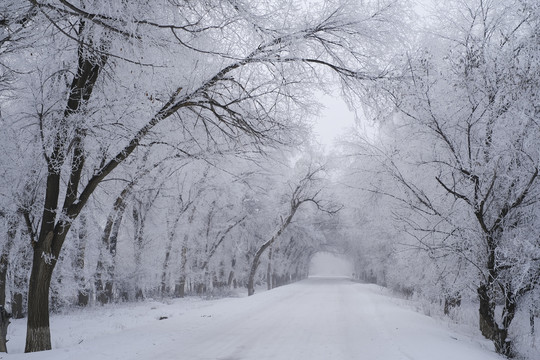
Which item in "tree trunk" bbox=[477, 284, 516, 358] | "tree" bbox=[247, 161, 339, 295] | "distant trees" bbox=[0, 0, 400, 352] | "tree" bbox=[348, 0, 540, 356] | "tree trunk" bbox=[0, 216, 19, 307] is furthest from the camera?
"tree" bbox=[247, 161, 339, 295]

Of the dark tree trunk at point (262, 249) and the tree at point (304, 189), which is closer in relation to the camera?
the dark tree trunk at point (262, 249)

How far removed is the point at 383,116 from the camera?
7934 mm

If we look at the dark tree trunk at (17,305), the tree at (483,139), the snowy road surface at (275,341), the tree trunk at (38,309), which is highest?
the tree at (483,139)

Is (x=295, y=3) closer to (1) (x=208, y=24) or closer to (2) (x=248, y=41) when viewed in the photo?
(2) (x=248, y=41)

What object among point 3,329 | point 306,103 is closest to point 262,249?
point 3,329

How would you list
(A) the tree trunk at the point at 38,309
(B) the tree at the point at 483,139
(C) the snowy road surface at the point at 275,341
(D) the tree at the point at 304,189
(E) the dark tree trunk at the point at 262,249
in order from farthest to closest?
(D) the tree at the point at 304,189 < (E) the dark tree trunk at the point at 262,249 < (B) the tree at the point at 483,139 < (A) the tree trunk at the point at 38,309 < (C) the snowy road surface at the point at 275,341

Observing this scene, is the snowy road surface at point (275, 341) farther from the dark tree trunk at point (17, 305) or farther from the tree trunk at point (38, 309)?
the dark tree trunk at point (17, 305)

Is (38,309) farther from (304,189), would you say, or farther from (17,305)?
(304,189)

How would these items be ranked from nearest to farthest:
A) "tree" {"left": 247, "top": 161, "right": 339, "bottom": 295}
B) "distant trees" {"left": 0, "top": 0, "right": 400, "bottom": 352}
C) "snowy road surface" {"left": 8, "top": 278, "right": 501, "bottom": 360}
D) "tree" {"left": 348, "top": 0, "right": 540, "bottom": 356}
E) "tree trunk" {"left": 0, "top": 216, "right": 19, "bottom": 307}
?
"distant trees" {"left": 0, "top": 0, "right": 400, "bottom": 352} → "snowy road surface" {"left": 8, "top": 278, "right": 501, "bottom": 360} → "tree" {"left": 348, "top": 0, "right": 540, "bottom": 356} → "tree trunk" {"left": 0, "top": 216, "right": 19, "bottom": 307} → "tree" {"left": 247, "top": 161, "right": 339, "bottom": 295}

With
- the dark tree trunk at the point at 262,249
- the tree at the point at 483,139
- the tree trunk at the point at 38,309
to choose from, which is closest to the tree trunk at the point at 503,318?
the tree at the point at 483,139

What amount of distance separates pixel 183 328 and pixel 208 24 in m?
7.35

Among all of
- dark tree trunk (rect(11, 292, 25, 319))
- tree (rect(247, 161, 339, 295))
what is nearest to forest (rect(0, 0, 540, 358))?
dark tree trunk (rect(11, 292, 25, 319))

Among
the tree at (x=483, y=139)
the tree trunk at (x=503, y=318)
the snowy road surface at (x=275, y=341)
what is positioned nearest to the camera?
the snowy road surface at (x=275, y=341)

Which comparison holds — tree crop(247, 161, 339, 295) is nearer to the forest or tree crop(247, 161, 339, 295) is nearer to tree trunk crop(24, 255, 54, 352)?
the forest
